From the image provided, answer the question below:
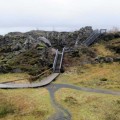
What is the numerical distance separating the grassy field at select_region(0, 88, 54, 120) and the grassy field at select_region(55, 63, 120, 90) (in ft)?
23.5

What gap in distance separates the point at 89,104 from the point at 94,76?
13699 mm

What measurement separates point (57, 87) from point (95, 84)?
5696 mm

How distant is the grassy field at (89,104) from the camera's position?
106 ft

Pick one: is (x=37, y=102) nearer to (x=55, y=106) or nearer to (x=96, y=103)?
(x=55, y=106)

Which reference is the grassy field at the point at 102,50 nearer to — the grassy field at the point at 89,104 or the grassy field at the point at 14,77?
the grassy field at the point at 14,77

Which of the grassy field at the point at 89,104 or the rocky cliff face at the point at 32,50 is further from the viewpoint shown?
the rocky cliff face at the point at 32,50

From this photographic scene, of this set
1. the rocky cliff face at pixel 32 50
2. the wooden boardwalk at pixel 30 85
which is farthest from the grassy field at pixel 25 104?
the rocky cliff face at pixel 32 50

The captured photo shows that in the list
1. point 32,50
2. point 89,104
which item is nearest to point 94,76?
point 89,104

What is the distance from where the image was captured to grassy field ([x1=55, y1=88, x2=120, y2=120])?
32.3 metres

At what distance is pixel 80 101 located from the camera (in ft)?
121

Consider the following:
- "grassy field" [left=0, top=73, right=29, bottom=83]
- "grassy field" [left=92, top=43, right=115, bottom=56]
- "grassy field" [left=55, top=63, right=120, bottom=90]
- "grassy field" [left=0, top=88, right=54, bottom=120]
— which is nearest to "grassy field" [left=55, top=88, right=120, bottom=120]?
"grassy field" [left=0, top=88, right=54, bottom=120]

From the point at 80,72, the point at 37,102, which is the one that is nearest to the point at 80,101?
the point at 37,102

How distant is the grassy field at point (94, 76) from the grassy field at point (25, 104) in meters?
7.16

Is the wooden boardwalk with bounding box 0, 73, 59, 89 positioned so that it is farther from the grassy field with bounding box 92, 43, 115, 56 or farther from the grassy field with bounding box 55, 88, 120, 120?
the grassy field with bounding box 92, 43, 115, 56
